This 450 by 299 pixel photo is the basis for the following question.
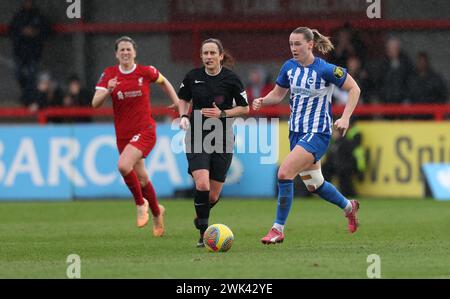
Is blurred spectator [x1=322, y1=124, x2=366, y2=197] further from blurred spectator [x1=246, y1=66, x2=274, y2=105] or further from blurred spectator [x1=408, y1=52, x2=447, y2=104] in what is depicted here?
blurred spectator [x1=246, y1=66, x2=274, y2=105]

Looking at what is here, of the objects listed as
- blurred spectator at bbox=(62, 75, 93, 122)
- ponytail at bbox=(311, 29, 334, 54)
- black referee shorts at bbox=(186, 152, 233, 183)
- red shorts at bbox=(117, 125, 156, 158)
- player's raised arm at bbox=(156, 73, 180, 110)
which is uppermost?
ponytail at bbox=(311, 29, 334, 54)

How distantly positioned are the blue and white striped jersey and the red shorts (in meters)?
2.18

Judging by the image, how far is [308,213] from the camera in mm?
16328

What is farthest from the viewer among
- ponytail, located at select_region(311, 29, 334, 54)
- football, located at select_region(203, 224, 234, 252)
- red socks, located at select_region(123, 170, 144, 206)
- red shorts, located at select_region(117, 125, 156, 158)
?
red shorts, located at select_region(117, 125, 156, 158)

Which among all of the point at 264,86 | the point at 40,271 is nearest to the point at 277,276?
the point at 40,271

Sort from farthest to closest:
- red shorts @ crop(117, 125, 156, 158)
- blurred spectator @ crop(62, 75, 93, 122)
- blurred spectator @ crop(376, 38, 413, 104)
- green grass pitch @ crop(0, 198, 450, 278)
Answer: blurred spectator @ crop(62, 75, 93, 122)
blurred spectator @ crop(376, 38, 413, 104)
red shorts @ crop(117, 125, 156, 158)
green grass pitch @ crop(0, 198, 450, 278)

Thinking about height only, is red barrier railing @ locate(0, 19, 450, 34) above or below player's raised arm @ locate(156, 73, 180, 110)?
above

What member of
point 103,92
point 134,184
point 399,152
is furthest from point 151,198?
point 399,152

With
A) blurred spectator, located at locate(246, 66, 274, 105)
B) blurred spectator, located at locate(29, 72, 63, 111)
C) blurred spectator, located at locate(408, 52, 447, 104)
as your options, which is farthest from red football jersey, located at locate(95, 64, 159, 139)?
blurred spectator, located at locate(408, 52, 447, 104)

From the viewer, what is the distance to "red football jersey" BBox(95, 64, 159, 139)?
13.6 m

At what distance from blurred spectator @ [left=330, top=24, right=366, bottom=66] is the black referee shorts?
8.17 metres

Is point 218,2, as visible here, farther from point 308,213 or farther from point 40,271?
point 40,271

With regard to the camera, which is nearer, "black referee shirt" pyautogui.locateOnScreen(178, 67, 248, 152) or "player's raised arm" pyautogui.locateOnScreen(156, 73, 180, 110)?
"black referee shirt" pyautogui.locateOnScreen(178, 67, 248, 152)

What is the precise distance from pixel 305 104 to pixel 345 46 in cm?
828
